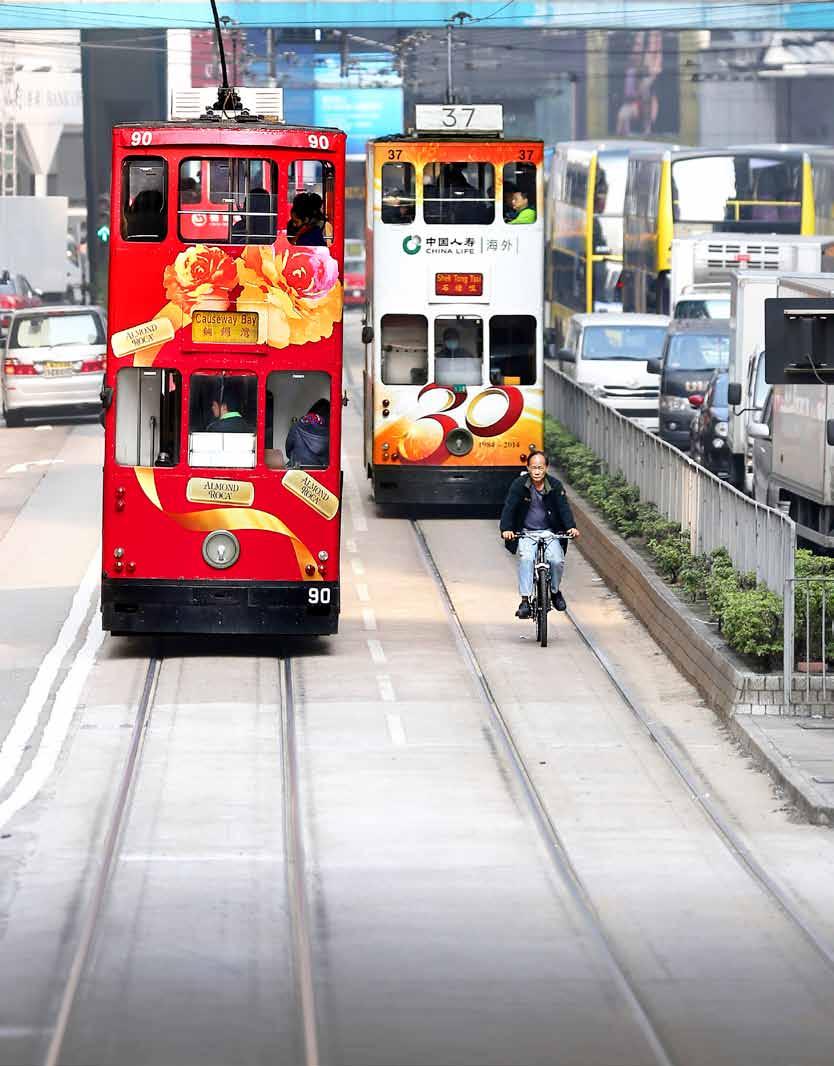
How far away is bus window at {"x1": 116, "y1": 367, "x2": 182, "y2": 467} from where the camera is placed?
18.4m

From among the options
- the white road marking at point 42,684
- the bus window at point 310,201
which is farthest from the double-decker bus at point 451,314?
the bus window at point 310,201

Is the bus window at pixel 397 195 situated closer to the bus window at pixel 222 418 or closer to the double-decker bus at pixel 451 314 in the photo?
the double-decker bus at pixel 451 314

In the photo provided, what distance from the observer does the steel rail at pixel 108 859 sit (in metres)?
9.39

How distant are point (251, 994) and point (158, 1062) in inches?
40.6

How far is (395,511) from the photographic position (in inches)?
1142

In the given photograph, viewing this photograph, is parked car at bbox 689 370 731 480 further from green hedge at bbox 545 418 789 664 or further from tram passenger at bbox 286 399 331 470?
tram passenger at bbox 286 399 331 470

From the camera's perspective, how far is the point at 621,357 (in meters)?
39.1

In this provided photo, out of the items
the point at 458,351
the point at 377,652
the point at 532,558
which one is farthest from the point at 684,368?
the point at 377,652

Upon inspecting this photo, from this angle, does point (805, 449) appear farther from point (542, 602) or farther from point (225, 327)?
point (225, 327)

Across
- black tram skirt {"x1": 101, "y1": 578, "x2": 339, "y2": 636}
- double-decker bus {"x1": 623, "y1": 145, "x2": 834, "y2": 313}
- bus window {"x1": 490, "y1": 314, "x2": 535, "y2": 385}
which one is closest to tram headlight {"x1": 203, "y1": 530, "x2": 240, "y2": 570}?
black tram skirt {"x1": 101, "y1": 578, "x2": 339, "y2": 636}

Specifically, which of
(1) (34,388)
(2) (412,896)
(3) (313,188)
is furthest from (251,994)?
(1) (34,388)

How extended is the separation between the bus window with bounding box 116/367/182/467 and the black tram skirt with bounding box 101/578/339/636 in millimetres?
992

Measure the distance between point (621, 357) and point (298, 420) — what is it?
2120 centimetres

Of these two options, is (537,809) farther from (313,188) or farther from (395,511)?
(395,511)
